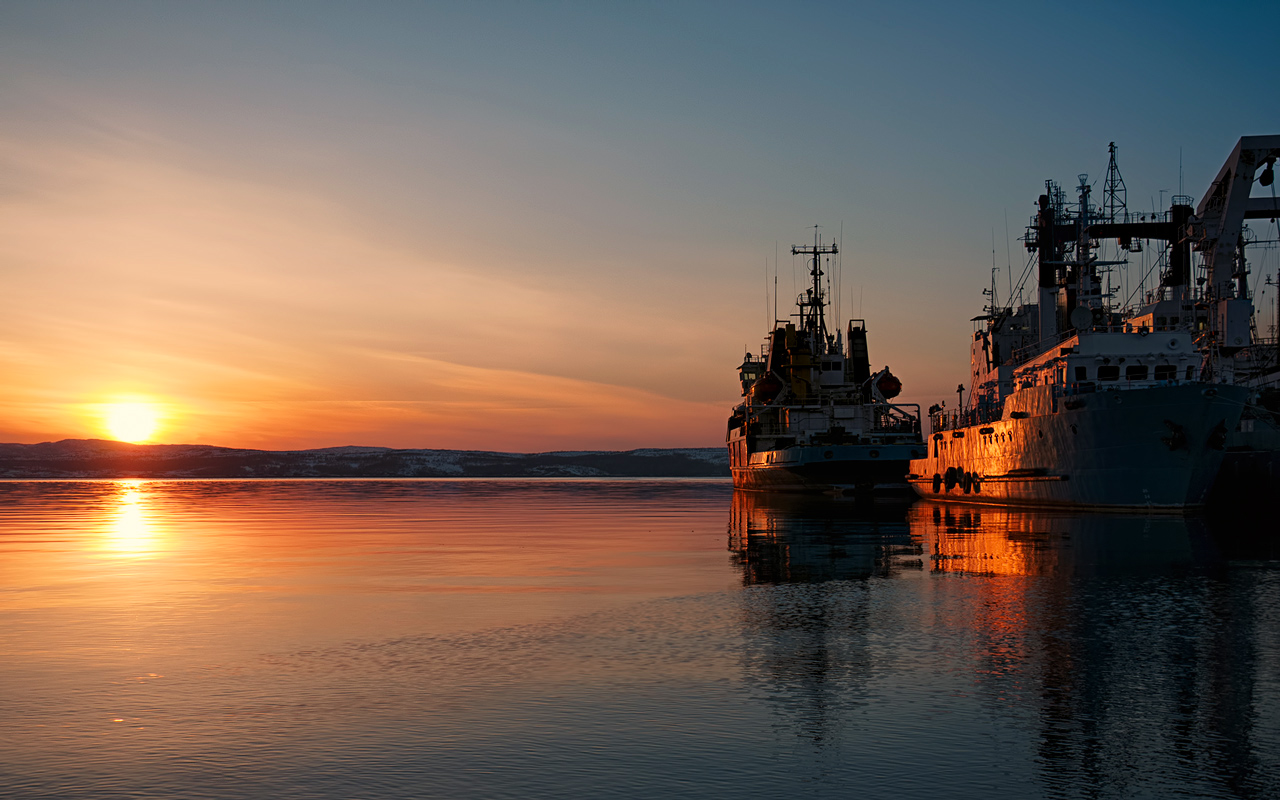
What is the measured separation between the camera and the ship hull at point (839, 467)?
2451 inches

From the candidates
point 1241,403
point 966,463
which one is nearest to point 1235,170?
point 966,463

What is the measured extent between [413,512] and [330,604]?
35.5 metres

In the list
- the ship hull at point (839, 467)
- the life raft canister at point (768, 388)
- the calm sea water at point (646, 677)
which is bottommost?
the calm sea water at point (646, 677)

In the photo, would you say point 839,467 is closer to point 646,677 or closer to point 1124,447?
point 1124,447

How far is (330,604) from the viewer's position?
16.6 metres

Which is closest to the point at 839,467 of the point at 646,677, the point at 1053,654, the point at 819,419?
the point at 819,419

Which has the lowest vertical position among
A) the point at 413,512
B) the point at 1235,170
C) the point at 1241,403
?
the point at 413,512

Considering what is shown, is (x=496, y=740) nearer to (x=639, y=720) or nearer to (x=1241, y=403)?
(x=639, y=720)

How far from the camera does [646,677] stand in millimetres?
10555

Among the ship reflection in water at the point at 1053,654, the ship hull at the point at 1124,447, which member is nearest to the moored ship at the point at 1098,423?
the ship hull at the point at 1124,447

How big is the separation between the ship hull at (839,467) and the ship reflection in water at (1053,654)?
36.4 metres

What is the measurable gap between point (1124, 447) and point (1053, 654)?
3094cm

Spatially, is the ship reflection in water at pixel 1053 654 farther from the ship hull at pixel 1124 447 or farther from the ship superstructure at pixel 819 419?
the ship superstructure at pixel 819 419

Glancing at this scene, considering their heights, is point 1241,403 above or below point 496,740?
above
